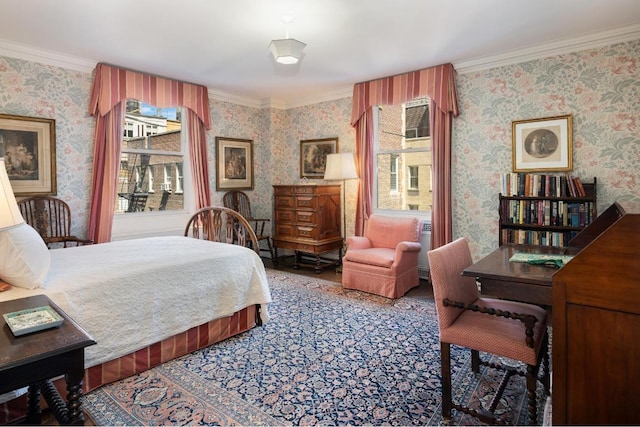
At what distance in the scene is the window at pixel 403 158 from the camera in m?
4.87

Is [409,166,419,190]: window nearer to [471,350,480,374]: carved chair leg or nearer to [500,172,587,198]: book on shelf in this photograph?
[500,172,587,198]: book on shelf

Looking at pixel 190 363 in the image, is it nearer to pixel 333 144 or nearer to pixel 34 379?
pixel 34 379

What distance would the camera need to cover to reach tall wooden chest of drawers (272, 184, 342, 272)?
511 cm

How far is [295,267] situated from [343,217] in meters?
1.03

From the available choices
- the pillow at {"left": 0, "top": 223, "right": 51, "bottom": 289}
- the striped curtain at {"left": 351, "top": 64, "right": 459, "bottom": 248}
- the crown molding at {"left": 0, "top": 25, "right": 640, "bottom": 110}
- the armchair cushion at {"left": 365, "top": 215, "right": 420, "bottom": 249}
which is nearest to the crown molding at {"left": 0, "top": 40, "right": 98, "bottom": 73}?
the crown molding at {"left": 0, "top": 25, "right": 640, "bottom": 110}

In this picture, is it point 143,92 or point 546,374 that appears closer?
point 546,374

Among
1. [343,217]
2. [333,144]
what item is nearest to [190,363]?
[343,217]

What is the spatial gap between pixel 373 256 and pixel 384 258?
139 millimetres

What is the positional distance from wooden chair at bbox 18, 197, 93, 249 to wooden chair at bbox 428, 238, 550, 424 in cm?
365

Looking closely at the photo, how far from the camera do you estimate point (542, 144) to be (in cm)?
386

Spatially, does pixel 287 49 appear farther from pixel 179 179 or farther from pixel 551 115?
pixel 179 179

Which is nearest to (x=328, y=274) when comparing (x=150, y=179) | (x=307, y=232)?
(x=307, y=232)

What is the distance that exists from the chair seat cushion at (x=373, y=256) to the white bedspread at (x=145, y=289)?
1401mm

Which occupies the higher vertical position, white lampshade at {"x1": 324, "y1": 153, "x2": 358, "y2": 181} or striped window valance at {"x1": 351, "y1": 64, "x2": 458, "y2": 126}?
striped window valance at {"x1": 351, "y1": 64, "x2": 458, "y2": 126}
